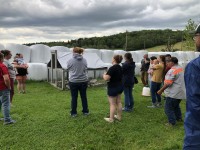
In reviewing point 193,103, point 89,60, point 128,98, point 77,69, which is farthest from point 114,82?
point 89,60

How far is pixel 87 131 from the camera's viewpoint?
632cm

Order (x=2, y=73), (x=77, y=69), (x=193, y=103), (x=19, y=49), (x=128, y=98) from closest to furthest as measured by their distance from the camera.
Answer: (x=193, y=103)
(x=2, y=73)
(x=77, y=69)
(x=128, y=98)
(x=19, y=49)

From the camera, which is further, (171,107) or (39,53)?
(39,53)

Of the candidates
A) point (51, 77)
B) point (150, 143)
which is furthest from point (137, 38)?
point (150, 143)

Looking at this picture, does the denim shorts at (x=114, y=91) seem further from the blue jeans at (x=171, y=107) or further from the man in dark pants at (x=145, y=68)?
the man in dark pants at (x=145, y=68)

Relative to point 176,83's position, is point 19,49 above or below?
above

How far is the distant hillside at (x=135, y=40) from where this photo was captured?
34.2m

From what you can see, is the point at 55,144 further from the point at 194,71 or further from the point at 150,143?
the point at 194,71

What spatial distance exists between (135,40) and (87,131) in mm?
36250

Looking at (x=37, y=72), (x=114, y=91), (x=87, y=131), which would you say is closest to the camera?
(x=87, y=131)

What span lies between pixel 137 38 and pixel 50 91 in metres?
31.8

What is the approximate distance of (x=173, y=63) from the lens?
262 inches

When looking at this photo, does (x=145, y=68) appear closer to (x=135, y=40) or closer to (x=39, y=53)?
(x=39, y=53)

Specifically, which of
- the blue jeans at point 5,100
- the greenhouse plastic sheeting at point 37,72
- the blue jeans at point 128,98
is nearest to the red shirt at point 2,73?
the blue jeans at point 5,100
